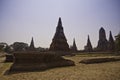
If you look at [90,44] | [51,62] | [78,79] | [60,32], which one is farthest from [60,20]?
[78,79]

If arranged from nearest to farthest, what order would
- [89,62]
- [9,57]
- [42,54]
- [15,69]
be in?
1. [15,69]
2. [42,54]
3. [89,62]
4. [9,57]

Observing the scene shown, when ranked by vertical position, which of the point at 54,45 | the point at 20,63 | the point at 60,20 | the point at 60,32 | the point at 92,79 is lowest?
the point at 92,79

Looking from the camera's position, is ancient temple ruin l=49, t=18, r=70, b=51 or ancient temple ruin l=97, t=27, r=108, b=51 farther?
ancient temple ruin l=97, t=27, r=108, b=51

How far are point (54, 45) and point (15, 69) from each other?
31.3 meters

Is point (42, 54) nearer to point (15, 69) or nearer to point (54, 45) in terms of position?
point (15, 69)

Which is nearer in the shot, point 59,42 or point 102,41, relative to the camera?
point 59,42

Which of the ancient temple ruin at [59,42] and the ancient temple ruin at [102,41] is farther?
the ancient temple ruin at [102,41]

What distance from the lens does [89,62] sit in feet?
57.5

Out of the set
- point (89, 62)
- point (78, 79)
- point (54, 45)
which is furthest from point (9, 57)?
point (54, 45)

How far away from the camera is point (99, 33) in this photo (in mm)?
69062

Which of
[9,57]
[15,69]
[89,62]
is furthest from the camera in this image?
[9,57]

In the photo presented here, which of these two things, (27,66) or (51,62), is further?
(51,62)

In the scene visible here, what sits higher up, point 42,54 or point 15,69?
point 42,54

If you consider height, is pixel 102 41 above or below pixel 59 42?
above
